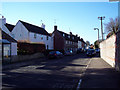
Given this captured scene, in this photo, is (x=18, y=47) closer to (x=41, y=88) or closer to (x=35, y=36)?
(x=35, y=36)

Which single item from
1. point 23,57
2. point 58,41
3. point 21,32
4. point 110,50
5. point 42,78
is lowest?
point 42,78

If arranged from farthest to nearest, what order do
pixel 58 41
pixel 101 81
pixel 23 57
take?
pixel 58 41 < pixel 23 57 < pixel 101 81

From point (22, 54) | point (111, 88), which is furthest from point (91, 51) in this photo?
point (111, 88)

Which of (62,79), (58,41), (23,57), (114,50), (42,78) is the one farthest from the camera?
(58,41)

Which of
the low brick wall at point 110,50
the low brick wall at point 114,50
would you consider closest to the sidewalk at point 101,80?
the low brick wall at point 114,50

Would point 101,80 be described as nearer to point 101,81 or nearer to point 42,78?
point 101,81

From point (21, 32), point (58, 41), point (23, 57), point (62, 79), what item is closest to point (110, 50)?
point (62, 79)

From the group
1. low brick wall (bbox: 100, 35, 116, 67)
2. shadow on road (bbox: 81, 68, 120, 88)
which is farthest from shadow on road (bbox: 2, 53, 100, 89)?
low brick wall (bbox: 100, 35, 116, 67)

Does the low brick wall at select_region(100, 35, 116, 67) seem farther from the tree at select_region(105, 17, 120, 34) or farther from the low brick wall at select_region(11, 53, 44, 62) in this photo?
the tree at select_region(105, 17, 120, 34)

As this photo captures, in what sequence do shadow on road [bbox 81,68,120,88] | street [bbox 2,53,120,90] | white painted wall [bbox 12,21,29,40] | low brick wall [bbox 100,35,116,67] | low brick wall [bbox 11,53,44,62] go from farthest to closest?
1. white painted wall [bbox 12,21,29,40]
2. low brick wall [bbox 11,53,44,62]
3. low brick wall [bbox 100,35,116,67]
4. street [bbox 2,53,120,90]
5. shadow on road [bbox 81,68,120,88]

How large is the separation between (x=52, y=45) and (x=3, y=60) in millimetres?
31914

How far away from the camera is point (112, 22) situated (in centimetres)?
4662

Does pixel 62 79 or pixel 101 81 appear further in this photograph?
pixel 62 79

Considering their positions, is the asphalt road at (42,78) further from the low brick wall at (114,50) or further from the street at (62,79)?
the low brick wall at (114,50)
